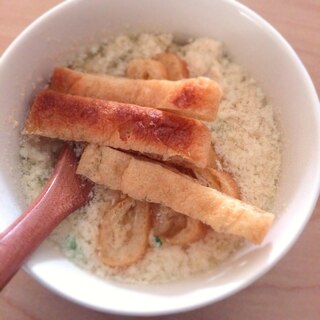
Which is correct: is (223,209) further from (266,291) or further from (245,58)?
(245,58)

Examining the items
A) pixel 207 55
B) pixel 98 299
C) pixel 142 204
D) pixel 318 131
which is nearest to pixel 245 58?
pixel 207 55

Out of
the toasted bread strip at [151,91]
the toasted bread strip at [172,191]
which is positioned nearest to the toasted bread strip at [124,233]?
the toasted bread strip at [172,191]

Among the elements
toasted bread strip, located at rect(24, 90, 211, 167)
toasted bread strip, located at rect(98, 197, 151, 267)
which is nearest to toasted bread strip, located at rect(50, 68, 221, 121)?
toasted bread strip, located at rect(24, 90, 211, 167)

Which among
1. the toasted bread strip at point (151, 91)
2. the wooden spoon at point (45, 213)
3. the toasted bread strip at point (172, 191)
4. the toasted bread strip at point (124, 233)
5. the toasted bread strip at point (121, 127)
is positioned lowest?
the toasted bread strip at point (124, 233)

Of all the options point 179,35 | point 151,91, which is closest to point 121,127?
point 151,91

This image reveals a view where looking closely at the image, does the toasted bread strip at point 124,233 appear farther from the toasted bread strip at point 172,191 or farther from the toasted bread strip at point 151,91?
the toasted bread strip at point 151,91

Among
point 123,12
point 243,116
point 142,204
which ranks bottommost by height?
point 142,204
